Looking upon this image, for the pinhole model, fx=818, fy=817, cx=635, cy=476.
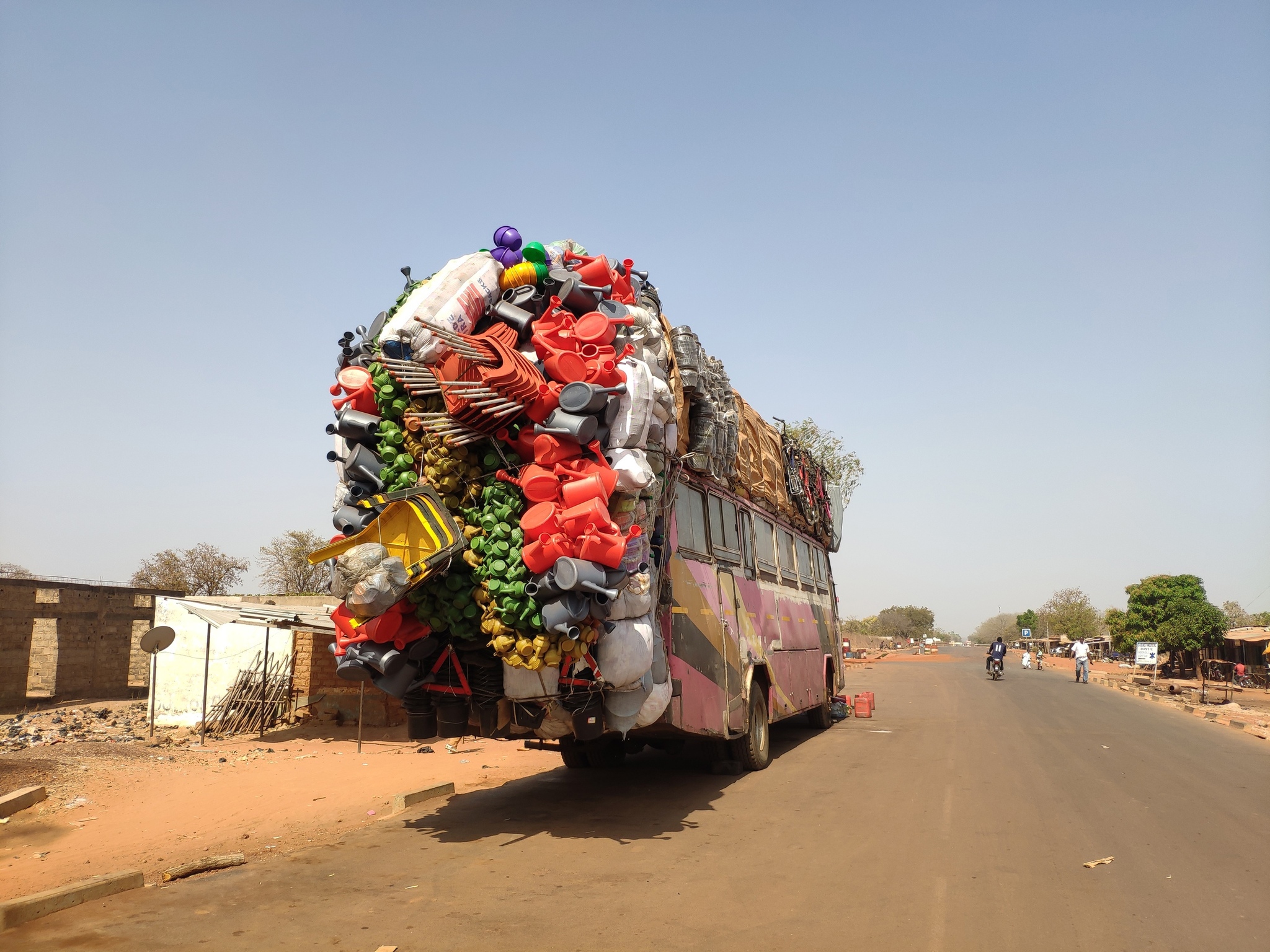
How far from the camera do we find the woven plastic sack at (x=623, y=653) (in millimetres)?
6332

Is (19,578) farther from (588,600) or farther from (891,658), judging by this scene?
(891,658)

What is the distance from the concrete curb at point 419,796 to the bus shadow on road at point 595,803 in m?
0.15

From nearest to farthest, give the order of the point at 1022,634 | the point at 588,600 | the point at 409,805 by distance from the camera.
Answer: the point at 588,600
the point at 409,805
the point at 1022,634

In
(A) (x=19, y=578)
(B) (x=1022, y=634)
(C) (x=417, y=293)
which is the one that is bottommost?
(B) (x=1022, y=634)

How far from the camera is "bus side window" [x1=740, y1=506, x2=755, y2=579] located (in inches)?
419

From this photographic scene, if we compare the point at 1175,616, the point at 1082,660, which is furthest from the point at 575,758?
the point at 1175,616

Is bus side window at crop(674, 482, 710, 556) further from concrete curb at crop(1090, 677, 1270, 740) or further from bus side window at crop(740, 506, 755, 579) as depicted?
concrete curb at crop(1090, 677, 1270, 740)

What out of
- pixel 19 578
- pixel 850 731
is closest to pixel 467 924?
pixel 850 731

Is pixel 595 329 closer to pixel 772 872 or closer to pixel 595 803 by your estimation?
Result: pixel 772 872

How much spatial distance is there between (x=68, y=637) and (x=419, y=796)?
19.7 m

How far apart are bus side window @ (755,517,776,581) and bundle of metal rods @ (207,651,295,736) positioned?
10.0 meters

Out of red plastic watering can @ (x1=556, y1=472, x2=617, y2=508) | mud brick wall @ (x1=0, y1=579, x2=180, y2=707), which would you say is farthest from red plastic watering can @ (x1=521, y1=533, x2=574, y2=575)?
mud brick wall @ (x1=0, y1=579, x2=180, y2=707)

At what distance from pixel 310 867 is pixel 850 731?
33.8ft

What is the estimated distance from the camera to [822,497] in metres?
16.3
